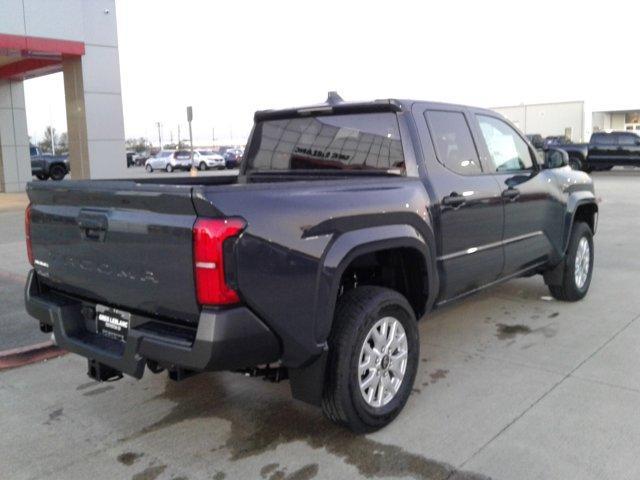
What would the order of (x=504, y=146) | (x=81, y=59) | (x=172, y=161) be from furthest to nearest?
(x=172, y=161), (x=81, y=59), (x=504, y=146)

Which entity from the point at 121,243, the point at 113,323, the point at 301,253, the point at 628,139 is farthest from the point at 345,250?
the point at 628,139

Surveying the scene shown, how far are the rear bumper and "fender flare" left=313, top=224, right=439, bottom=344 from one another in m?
0.30

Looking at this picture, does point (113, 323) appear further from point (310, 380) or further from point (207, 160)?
point (207, 160)

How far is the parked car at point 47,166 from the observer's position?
1172 inches

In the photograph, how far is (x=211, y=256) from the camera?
283 centimetres

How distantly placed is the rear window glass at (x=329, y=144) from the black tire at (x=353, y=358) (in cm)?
103

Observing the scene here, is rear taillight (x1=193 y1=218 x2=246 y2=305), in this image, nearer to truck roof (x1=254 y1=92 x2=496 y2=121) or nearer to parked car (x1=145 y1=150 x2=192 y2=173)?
truck roof (x1=254 y1=92 x2=496 y2=121)

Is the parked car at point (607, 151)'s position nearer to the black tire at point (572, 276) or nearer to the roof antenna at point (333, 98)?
the black tire at point (572, 276)

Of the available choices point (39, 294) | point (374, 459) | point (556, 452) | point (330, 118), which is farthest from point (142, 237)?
point (556, 452)

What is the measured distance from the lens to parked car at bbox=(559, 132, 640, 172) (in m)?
27.4

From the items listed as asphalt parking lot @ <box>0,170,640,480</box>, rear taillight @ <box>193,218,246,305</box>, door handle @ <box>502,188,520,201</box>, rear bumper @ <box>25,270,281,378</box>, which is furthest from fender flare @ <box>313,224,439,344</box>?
door handle @ <box>502,188,520,201</box>

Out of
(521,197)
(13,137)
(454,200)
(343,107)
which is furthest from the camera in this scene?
(13,137)

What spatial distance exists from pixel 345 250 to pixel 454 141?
1.80 metres

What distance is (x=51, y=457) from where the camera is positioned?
3518 mm
